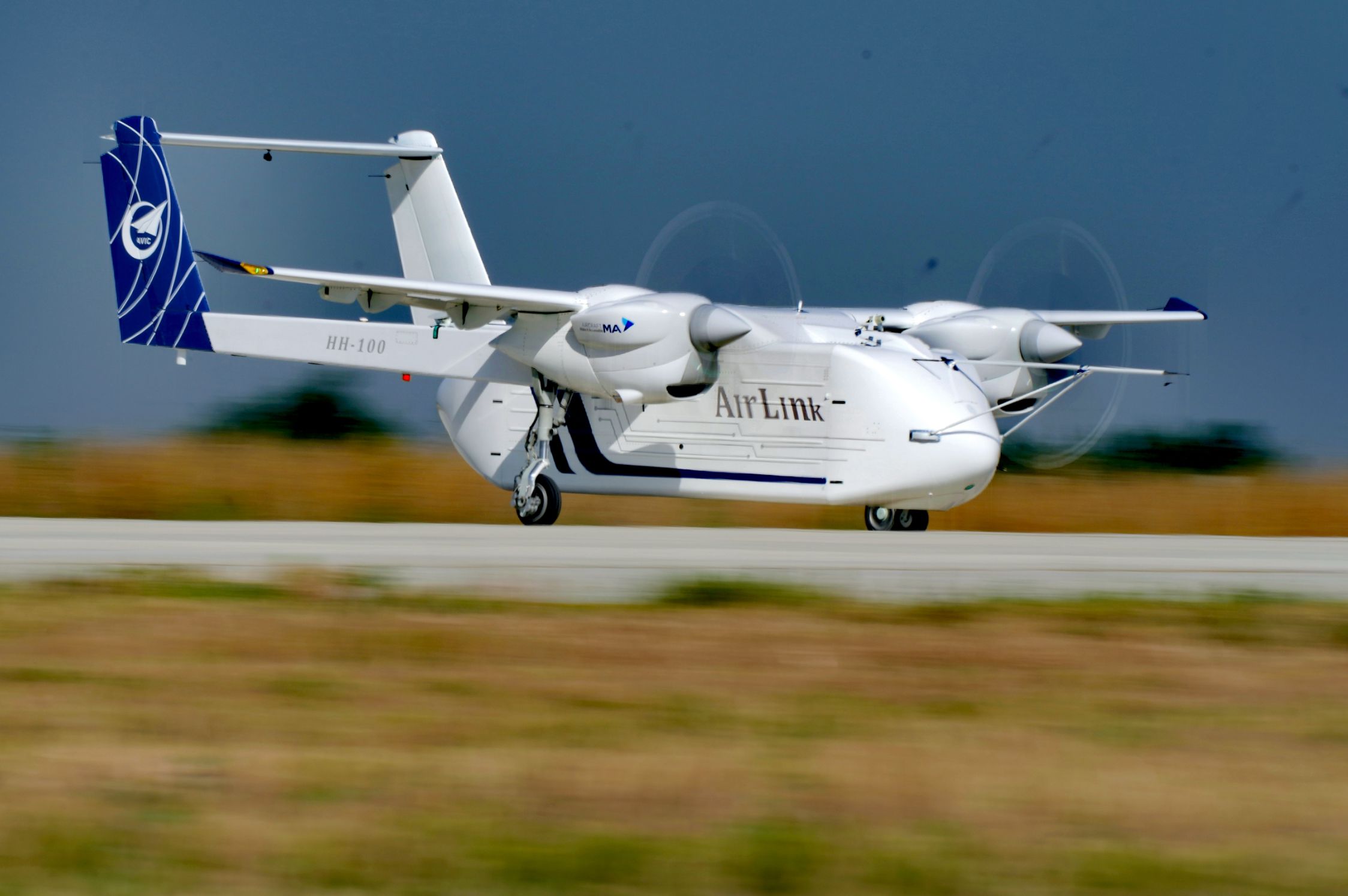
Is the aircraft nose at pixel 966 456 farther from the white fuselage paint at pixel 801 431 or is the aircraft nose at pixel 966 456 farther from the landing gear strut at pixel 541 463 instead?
the landing gear strut at pixel 541 463

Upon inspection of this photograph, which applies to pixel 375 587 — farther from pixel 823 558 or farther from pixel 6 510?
pixel 6 510

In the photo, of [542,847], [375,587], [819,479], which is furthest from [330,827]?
[819,479]

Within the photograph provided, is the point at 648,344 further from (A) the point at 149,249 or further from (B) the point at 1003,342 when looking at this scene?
(A) the point at 149,249

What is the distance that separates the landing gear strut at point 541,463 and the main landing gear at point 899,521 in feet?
12.2

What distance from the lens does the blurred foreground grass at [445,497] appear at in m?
20.6

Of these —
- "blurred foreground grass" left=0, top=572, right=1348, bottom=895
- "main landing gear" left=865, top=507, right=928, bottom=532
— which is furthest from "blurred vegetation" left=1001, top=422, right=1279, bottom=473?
"blurred foreground grass" left=0, top=572, right=1348, bottom=895

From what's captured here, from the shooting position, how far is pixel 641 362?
1638cm

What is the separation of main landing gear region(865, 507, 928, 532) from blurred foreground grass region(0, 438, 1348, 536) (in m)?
2.13

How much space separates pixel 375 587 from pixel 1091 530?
13.4m

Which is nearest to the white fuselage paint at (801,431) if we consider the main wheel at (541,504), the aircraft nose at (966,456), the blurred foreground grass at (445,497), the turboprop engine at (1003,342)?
the aircraft nose at (966,456)

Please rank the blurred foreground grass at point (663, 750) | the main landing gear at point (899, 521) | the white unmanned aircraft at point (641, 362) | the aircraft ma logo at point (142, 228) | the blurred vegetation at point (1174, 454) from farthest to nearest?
the blurred vegetation at point (1174, 454) → the aircraft ma logo at point (142, 228) → the main landing gear at point (899, 521) → the white unmanned aircraft at point (641, 362) → the blurred foreground grass at point (663, 750)

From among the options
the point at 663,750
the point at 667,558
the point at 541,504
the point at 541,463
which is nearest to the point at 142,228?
the point at 541,463

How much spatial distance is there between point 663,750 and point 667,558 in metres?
6.55

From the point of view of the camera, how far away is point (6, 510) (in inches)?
771
